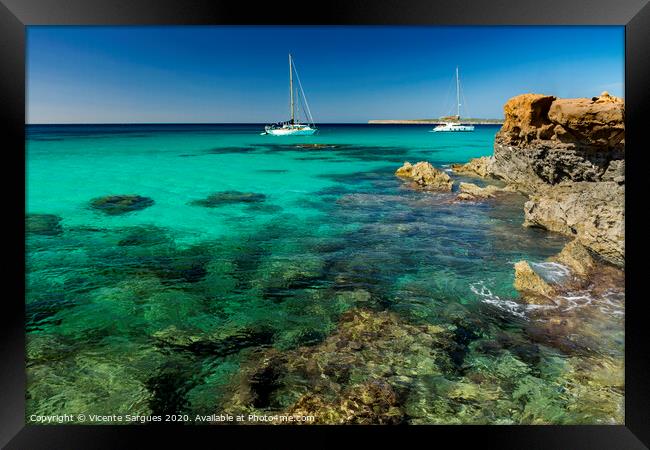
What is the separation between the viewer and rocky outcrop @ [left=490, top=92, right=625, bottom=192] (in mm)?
9328

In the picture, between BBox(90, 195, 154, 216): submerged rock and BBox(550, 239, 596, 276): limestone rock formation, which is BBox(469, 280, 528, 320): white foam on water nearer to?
BBox(550, 239, 596, 276): limestone rock formation

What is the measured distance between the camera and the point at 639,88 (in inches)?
118

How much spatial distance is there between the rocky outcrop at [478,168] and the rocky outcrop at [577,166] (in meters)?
5.14

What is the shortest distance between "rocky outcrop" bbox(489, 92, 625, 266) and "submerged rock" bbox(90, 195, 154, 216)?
41.8 ft

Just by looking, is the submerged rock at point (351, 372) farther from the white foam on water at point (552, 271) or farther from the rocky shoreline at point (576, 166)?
the rocky shoreline at point (576, 166)

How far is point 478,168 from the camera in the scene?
2183 centimetres

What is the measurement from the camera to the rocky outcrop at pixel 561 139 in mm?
9328

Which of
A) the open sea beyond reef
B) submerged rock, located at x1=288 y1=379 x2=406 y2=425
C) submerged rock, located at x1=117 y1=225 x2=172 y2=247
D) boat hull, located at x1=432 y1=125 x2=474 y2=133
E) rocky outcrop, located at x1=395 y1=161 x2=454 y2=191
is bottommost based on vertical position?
submerged rock, located at x1=288 y1=379 x2=406 y2=425

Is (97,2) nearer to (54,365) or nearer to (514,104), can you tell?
(54,365)

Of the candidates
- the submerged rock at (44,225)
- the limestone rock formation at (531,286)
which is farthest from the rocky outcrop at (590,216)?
the submerged rock at (44,225)

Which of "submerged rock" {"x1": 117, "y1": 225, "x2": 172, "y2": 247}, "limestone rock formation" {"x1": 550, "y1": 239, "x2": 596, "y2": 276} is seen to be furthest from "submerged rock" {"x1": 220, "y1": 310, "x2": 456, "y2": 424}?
"submerged rock" {"x1": 117, "y1": 225, "x2": 172, "y2": 247}

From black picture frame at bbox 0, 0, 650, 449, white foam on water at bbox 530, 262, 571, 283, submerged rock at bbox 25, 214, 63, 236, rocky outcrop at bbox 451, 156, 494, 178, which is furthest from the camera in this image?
rocky outcrop at bbox 451, 156, 494, 178

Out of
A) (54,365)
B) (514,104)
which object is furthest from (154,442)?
(514,104)

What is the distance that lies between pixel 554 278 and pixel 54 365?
7.62 m
